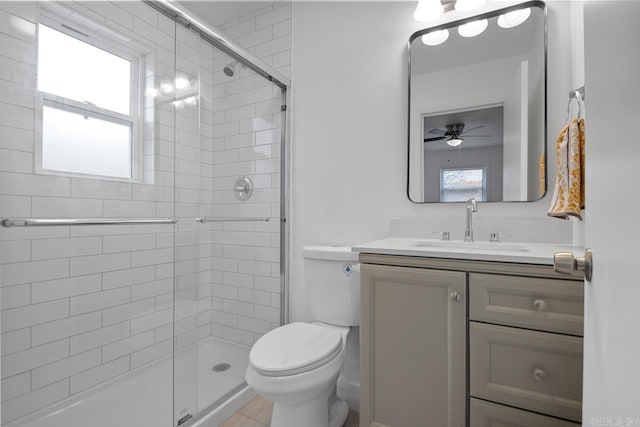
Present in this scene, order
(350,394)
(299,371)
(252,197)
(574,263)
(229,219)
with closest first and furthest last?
(574,263), (299,371), (350,394), (229,219), (252,197)

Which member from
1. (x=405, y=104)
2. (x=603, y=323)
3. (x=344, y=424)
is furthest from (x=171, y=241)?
(x=603, y=323)

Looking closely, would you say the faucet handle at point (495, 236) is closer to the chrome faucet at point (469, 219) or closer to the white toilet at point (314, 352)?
the chrome faucet at point (469, 219)

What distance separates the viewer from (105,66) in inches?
63.2

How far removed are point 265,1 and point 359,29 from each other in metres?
0.73

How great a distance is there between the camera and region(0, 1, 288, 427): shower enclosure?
125 cm

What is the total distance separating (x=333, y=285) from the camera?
1.57 m

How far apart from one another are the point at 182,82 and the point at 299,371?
4.88ft

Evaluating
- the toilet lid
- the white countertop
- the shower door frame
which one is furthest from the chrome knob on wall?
the shower door frame

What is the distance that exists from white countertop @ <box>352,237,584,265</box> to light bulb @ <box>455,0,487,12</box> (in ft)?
3.70

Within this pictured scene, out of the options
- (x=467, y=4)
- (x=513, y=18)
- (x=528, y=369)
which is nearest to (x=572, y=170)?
(x=528, y=369)

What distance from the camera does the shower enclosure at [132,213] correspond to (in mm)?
1255

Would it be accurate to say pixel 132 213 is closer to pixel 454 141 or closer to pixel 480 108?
pixel 454 141

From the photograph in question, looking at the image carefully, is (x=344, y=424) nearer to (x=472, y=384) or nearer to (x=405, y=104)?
(x=472, y=384)

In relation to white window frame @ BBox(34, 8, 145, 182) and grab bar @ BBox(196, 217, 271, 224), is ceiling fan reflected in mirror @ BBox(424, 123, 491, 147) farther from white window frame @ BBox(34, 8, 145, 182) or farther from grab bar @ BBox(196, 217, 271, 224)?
white window frame @ BBox(34, 8, 145, 182)
